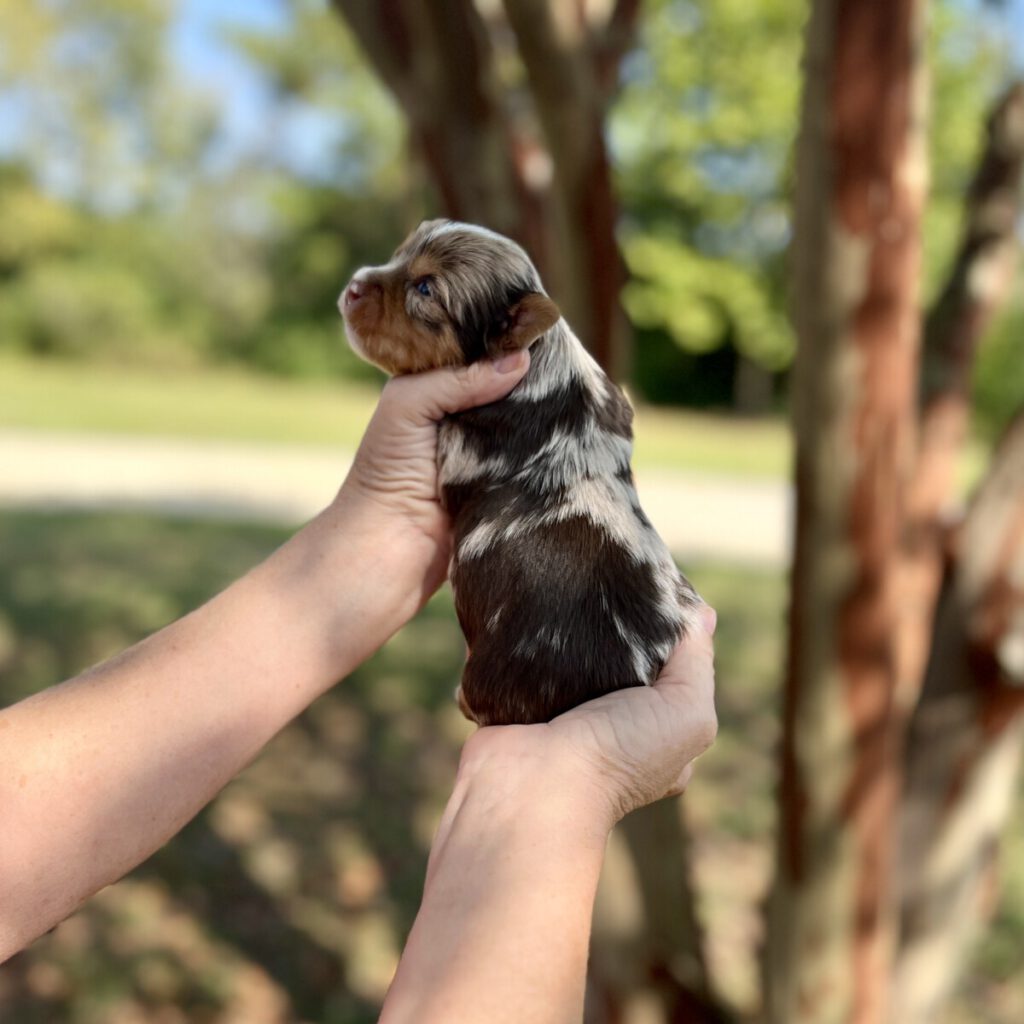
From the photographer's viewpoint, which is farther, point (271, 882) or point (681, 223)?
point (681, 223)

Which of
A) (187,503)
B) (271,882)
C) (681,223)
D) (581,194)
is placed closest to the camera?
(581,194)

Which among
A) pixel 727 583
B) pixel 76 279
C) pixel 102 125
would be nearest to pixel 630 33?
pixel 727 583

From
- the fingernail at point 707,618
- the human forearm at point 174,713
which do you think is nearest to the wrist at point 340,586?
the human forearm at point 174,713

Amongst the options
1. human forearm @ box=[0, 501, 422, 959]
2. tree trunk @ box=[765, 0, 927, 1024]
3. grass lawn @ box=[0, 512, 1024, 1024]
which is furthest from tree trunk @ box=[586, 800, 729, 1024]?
human forearm @ box=[0, 501, 422, 959]

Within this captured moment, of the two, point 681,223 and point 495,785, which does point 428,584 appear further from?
point 681,223

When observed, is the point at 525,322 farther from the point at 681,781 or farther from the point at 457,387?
the point at 681,781

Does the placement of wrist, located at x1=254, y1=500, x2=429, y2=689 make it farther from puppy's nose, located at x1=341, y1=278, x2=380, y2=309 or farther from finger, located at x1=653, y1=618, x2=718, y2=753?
finger, located at x1=653, y1=618, x2=718, y2=753
